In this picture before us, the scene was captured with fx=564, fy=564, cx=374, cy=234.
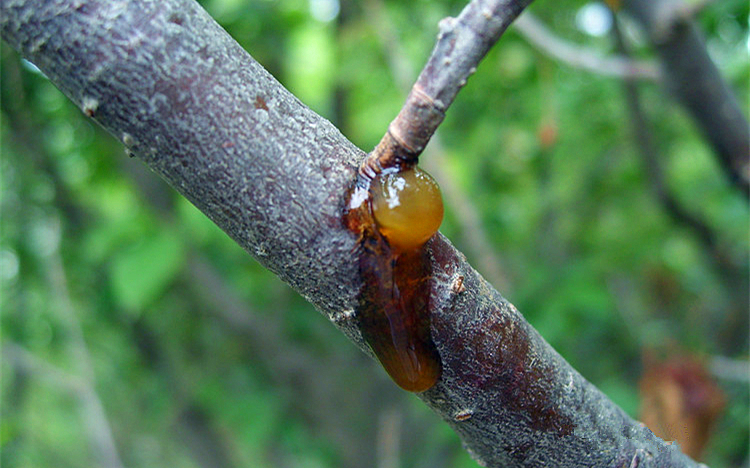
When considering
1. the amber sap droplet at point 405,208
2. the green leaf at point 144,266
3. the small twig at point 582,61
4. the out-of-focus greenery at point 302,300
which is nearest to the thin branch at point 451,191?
the out-of-focus greenery at point 302,300

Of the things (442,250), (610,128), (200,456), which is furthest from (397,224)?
(200,456)

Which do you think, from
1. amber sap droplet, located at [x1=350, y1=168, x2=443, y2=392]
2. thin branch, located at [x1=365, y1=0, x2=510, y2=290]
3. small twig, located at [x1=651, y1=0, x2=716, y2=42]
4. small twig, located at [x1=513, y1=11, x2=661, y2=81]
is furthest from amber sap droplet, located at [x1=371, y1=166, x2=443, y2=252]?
thin branch, located at [x1=365, y1=0, x2=510, y2=290]

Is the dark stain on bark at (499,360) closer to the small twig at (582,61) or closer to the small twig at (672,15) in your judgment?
the small twig at (672,15)

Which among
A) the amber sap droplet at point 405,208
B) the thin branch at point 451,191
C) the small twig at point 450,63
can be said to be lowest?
the amber sap droplet at point 405,208

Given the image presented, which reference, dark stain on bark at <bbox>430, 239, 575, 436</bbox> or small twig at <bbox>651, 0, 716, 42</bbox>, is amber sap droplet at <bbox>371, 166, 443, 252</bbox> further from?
small twig at <bbox>651, 0, 716, 42</bbox>

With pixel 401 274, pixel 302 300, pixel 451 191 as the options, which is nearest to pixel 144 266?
pixel 302 300

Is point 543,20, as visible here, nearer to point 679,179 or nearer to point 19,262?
point 679,179
